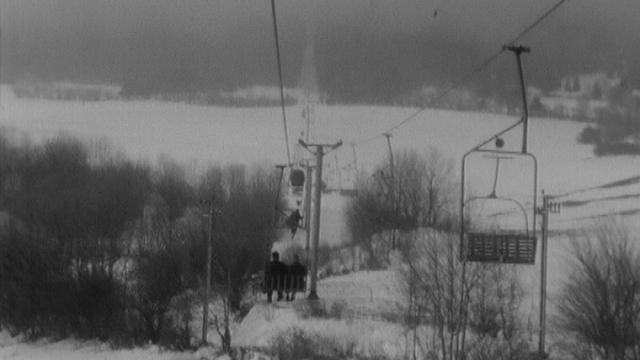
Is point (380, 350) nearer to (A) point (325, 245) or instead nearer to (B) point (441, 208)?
(B) point (441, 208)

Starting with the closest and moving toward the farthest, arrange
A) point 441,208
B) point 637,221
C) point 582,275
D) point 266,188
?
point 582,275
point 637,221
point 441,208
point 266,188

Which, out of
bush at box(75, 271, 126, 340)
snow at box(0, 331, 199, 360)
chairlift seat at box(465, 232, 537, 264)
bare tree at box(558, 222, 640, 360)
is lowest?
snow at box(0, 331, 199, 360)

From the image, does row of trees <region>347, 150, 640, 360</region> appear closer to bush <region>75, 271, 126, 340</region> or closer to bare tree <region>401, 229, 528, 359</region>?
bare tree <region>401, 229, 528, 359</region>

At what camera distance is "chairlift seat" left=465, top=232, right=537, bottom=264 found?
2128 cm

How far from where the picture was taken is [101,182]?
100125mm

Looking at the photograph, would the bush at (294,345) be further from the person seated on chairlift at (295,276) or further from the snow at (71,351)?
the snow at (71,351)

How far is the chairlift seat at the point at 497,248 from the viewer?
2128 centimetres

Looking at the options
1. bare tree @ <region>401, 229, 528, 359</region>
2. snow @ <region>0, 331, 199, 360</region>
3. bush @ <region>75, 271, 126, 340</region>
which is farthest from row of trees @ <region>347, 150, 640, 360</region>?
bush @ <region>75, 271, 126, 340</region>

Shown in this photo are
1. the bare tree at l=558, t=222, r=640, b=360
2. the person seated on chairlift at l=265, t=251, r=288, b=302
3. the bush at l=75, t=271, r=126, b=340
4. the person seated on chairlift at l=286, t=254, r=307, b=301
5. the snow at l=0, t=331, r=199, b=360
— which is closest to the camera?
the person seated on chairlift at l=265, t=251, r=288, b=302

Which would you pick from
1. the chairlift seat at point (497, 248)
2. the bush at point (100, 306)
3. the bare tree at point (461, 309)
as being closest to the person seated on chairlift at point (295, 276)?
the bare tree at point (461, 309)

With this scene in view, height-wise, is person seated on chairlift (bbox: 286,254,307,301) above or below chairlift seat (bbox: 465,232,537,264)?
below

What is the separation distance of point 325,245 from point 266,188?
319 inches

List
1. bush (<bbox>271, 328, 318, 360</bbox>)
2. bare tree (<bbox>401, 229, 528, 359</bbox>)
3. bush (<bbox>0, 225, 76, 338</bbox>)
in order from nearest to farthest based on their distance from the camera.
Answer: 1. bare tree (<bbox>401, 229, 528, 359</bbox>)
2. bush (<bbox>271, 328, 318, 360</bbox>)
3. bush (<bbox>0, 225, 76, 338</bbox>)

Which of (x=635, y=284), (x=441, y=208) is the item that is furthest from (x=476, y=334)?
(x=441, y=208)
